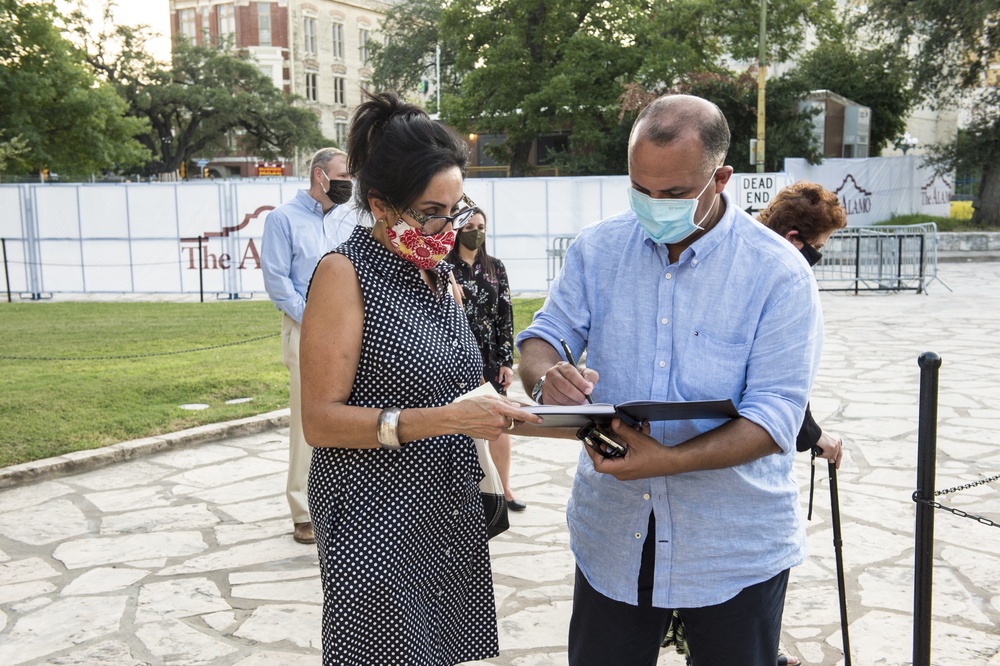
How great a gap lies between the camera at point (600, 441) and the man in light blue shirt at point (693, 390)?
0.06ft

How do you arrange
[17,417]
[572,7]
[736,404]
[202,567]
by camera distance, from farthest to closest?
[572,7]
[17,417]
[202,567]
[736,404]

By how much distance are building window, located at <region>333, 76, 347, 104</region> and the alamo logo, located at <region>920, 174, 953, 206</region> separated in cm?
5672

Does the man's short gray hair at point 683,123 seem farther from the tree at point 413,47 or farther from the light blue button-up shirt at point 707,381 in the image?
the tree at point 413,47

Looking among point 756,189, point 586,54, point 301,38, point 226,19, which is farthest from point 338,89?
point 756,189

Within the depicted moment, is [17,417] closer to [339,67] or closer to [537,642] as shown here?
[537,642]

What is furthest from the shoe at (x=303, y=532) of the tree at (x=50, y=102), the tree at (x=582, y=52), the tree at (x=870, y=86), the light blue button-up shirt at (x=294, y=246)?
the tree at (x=870, y=86)

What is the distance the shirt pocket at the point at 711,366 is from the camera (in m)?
2.23

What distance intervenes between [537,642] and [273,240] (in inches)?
111

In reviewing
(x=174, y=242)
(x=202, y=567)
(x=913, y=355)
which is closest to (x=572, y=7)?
(x=174, y=242)

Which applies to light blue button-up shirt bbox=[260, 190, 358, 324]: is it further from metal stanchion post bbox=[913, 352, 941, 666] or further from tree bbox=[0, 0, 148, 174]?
tree bbox=[0, 0, 148, 174]

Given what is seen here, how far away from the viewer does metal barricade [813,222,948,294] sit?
741 inches

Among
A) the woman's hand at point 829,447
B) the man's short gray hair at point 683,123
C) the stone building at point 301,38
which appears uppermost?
the stone building at point 301,38

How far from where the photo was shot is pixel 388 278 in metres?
2.52

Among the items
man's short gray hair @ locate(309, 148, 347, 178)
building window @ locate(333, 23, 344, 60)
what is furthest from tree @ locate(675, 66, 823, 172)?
building window @ locate(333, 23, 344, 60)
